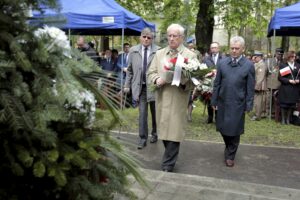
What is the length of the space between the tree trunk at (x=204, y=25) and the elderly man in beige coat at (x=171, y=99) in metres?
10.0

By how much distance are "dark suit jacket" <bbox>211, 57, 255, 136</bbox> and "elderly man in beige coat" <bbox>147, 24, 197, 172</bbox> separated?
0.75 metres

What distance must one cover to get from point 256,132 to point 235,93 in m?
2.99

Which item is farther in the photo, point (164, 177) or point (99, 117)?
point (164, 177)

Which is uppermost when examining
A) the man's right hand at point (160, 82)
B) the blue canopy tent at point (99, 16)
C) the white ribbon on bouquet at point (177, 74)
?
the blue canopy tent at point (99, 16)

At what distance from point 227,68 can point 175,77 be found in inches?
45.3

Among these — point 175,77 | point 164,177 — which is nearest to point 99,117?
point 164,177

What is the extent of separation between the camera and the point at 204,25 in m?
15.5

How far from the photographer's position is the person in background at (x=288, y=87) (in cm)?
955

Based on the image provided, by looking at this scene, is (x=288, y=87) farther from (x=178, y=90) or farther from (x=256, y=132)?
(x=178, y=90)

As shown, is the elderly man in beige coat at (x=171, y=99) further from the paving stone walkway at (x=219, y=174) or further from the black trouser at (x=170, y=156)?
the paving stone walkway at (x=219, y=174)

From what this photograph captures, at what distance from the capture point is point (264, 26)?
70.6 ft

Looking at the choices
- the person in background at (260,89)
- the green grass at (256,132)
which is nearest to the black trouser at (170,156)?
the green grass at (256,132)

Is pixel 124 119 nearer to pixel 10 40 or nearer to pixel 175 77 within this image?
pixel 10 40

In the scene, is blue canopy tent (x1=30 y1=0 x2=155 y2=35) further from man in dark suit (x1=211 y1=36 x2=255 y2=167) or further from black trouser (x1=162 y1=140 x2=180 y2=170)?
black trouser (x1=162 y1=140 x2=180 y2=170)
